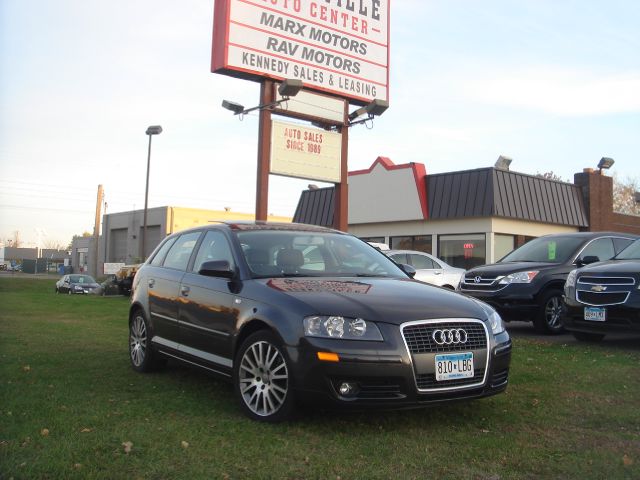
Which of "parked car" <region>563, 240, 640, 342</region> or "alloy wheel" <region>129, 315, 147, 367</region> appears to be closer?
"alloy wheel" <region>129, 315, 147, 367</region>

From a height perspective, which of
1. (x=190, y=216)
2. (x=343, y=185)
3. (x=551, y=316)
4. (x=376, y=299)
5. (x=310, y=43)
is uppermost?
(x=310, y=43)

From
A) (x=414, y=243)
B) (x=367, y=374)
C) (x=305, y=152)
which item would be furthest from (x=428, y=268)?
(x=414, y=243)

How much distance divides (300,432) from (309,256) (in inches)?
72.0

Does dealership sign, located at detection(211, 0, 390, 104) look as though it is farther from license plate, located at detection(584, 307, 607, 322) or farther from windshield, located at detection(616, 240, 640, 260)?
license plate, located at detection(584, 307, 607, 322)

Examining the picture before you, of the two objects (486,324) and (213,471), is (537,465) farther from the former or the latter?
(213,471)

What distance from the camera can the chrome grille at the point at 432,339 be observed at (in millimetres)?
4633

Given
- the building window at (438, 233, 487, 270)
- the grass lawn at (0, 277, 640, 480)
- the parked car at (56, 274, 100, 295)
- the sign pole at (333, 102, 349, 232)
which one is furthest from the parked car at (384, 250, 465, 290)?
the parked car at (56, 274, 100, 295)

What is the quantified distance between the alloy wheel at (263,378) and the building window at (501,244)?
2025 cm

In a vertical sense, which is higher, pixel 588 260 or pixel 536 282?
pixel 588 260

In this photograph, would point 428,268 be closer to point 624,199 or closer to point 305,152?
point 305,152

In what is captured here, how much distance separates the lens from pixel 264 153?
50.0ft

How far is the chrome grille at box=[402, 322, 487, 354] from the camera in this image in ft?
15.2

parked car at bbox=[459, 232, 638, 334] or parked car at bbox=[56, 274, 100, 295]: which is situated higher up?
parked car at bbox=[459, 232, 638, 334]

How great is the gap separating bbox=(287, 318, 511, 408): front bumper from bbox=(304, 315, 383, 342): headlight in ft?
0.17
